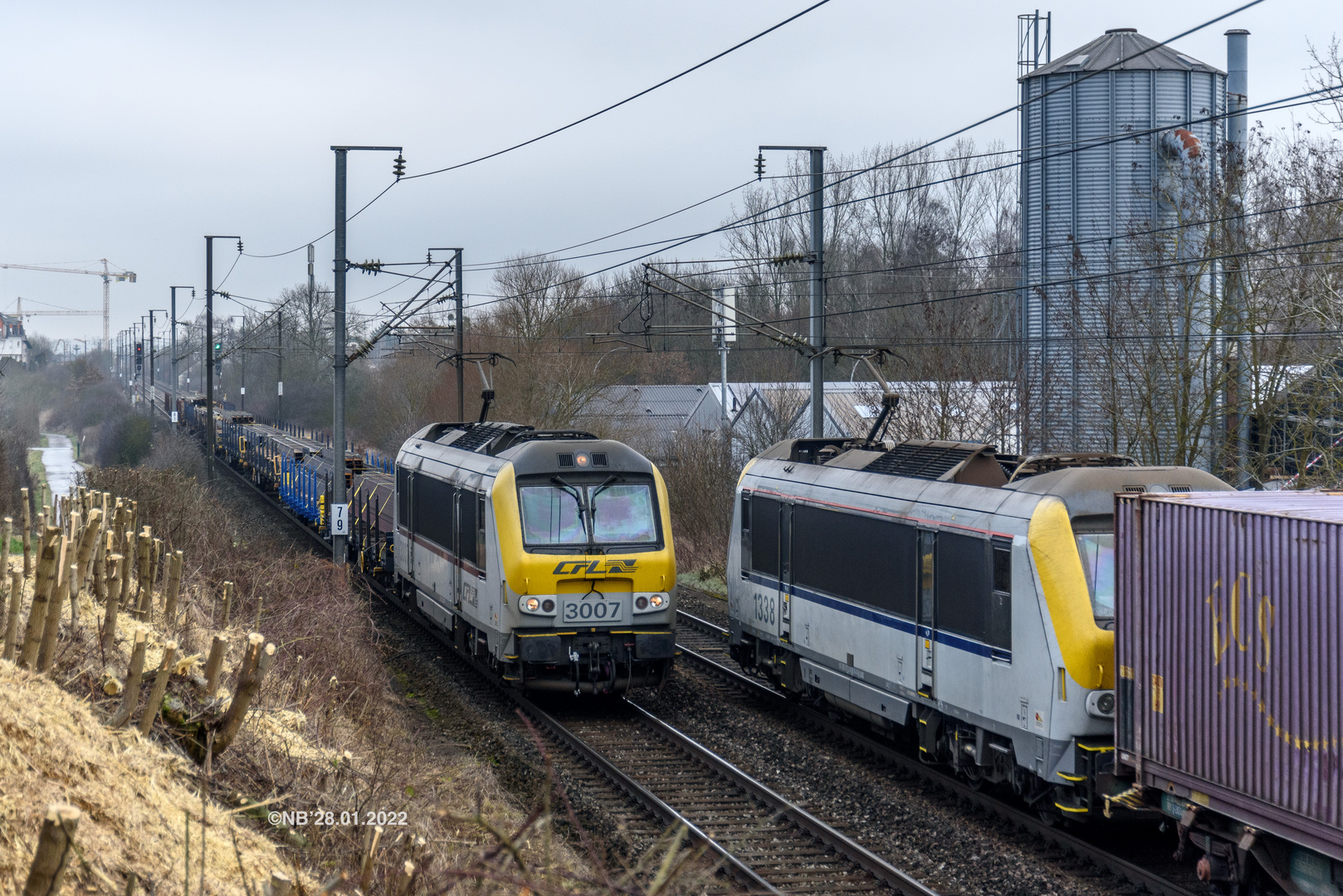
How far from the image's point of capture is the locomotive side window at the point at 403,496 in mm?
19406

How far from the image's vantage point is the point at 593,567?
13430 mm

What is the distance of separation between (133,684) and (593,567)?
23.1 feet

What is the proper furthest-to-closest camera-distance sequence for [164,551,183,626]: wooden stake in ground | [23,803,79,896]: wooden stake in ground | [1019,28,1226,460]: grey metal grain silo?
[1019,28,1226,460]: grey metal grain silo < [164,551,183,626]: wooden stake in ground < [23,803,79,896]: wooden stake in ground

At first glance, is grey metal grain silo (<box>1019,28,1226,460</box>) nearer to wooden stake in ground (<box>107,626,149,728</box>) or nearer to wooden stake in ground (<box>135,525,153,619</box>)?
wooden stake in ground (<box>135,525,153,619</box>)

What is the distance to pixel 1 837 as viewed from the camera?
5.03 meters

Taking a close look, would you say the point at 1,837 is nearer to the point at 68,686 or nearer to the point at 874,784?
the point at 68,686

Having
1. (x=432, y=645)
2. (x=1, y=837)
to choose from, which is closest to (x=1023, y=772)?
(x=1, y=837)

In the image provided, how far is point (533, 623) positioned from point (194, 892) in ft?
26.8

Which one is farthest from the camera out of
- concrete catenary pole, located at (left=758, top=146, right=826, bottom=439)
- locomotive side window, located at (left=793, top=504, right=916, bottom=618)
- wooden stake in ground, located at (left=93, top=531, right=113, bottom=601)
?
concrete catenary pole, located at (left=758, top=146, right=826, bottom=439)

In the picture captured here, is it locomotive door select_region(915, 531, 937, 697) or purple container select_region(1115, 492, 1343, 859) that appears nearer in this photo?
purple container select_region(1115, 492, 1343, 859)

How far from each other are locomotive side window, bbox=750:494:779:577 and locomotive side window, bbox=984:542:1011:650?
4.29 meters

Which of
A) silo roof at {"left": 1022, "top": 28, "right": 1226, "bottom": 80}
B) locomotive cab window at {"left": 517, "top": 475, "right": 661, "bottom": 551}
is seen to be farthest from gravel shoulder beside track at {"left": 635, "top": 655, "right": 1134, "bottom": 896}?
silo roof at {"left": 1022, "top": 28, "right": 1226, "bottom": 80}

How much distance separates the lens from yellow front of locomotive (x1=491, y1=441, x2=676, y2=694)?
43.9 ft

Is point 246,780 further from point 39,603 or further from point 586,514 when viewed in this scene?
point 586,514
